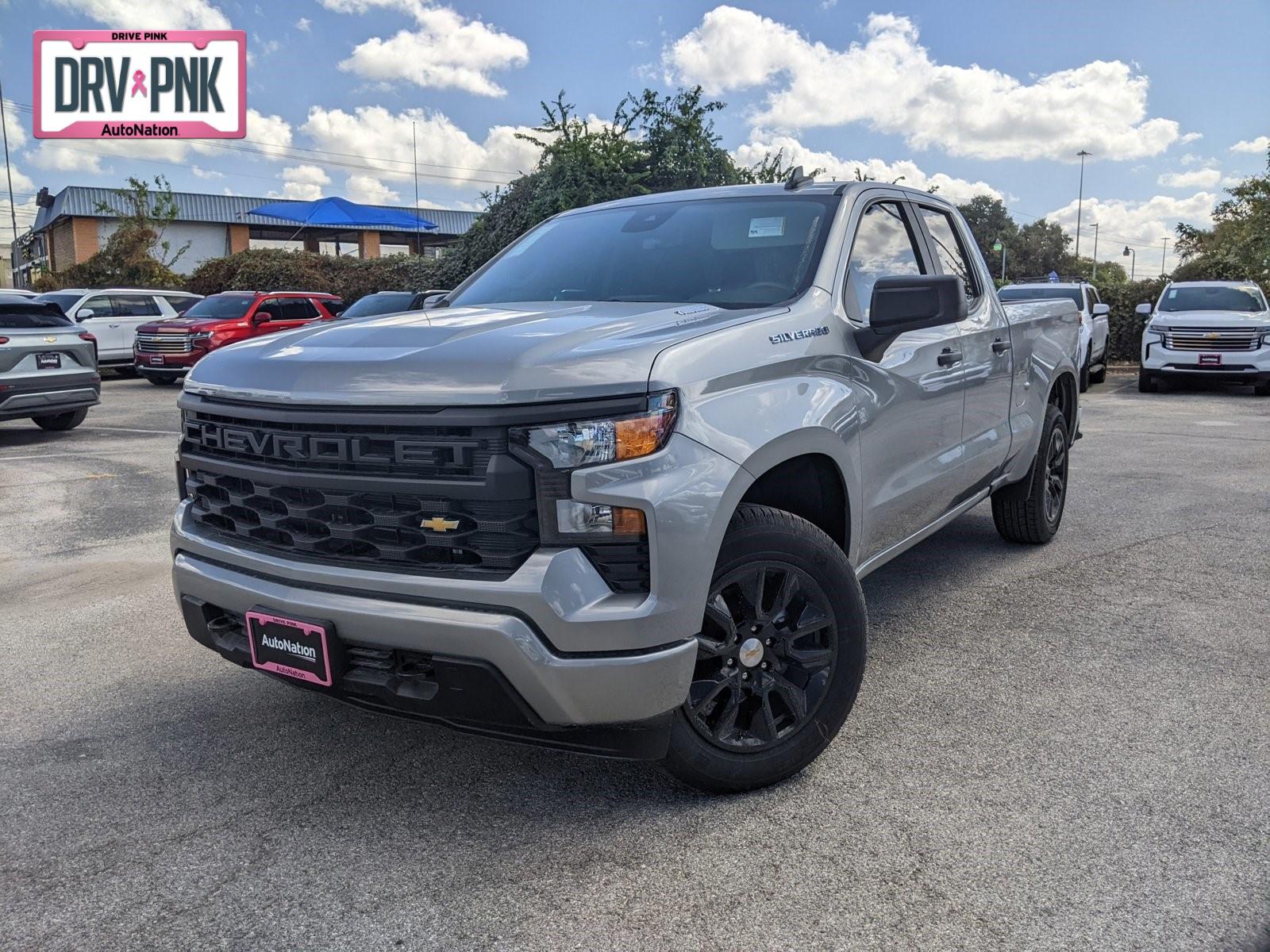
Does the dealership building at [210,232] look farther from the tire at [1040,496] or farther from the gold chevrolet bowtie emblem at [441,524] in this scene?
the gold chevrolet bowtie emblem at [441,524]

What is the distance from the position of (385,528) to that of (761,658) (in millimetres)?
1120

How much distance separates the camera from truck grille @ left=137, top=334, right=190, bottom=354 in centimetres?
1747

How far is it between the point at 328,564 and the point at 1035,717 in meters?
2.42

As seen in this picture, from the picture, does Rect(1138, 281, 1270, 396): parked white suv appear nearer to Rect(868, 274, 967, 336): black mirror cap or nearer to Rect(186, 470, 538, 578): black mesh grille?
Rect(868, 274, 967, 336): black mirror cap

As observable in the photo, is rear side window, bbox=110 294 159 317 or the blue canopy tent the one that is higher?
the blue canopy tent

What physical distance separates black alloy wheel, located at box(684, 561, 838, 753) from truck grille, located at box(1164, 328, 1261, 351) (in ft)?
51.4

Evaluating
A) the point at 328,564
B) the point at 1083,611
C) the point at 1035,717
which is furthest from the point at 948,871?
the point at 1083,611

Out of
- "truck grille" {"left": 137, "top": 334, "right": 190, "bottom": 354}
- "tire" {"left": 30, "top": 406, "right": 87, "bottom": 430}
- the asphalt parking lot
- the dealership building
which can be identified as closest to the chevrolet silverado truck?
the asphalt parking lot

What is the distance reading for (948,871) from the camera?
2.65 meters

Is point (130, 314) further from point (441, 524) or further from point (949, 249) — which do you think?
point (441, 524)

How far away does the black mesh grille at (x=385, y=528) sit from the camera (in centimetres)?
259

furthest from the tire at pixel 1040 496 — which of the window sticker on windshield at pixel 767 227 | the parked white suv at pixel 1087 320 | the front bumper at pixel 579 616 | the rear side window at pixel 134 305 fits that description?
the rear side window at pixel 134 305

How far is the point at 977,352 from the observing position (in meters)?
4.60

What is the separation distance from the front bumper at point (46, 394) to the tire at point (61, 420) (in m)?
0.51
